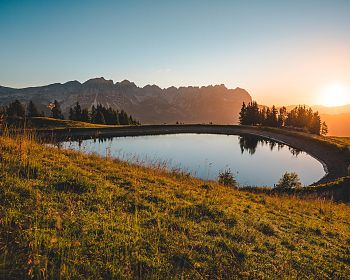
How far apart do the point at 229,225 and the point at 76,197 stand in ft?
16.3

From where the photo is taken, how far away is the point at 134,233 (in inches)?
243

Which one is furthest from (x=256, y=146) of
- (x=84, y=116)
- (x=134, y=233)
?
(x=84, y=116)

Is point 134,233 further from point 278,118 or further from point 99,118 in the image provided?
point 278,118

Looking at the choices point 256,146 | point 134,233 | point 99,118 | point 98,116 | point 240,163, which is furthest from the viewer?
point 98,116

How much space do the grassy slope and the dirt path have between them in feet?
17.4

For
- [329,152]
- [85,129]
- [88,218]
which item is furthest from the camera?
[85,129]

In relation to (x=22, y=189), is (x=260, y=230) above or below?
below

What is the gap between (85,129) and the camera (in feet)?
217

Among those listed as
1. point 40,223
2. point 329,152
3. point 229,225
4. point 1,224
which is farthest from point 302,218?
point 329,152

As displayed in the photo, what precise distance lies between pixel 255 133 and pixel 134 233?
7877 cm

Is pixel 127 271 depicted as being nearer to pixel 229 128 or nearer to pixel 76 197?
pixel 76 197

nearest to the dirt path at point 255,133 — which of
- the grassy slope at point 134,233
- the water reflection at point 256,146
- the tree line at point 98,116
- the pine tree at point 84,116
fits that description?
the water reflection at point 256,146

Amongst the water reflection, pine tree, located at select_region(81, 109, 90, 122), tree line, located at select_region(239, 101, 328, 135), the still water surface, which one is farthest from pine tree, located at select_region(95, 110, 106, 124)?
the still water surface

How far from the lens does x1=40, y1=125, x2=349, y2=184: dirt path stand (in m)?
36.3
